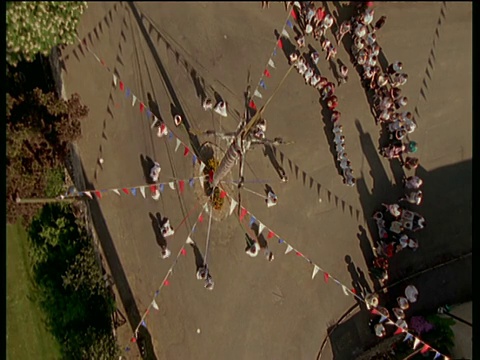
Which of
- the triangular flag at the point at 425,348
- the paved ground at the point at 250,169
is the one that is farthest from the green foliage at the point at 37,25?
the triangular flag at the point at 425,348

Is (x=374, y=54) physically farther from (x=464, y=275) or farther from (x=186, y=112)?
(x=464, y=275)

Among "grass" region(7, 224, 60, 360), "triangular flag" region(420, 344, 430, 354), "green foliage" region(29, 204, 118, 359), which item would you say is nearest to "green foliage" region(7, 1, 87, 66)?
"green foliage" region(29, 204, 118, 359)

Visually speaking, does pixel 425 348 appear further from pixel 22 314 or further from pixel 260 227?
pixel 22 314

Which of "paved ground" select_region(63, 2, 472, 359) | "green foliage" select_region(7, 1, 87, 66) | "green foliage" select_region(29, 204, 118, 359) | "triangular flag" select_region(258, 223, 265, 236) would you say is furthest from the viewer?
"triangular flag" select_region(258, 223, 265, 236)

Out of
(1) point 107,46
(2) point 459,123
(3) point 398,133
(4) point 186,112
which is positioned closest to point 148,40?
(1) point 107,46

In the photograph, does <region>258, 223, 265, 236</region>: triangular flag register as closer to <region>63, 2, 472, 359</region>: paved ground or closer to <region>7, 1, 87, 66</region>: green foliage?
<region>63, 2, 472, 359</region>: paved ground
